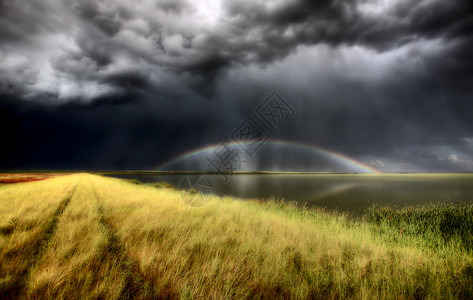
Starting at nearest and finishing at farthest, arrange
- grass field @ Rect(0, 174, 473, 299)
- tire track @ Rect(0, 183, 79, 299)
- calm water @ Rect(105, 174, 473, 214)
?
1. tire track @ Rect(0, 183, 79, 299)
2. grass field @ Rect(0, 174, 473, 299)
3. calm water @ Rect(105, 174, 473, 214)

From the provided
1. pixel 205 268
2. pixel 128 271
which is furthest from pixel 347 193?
pixel 128 271

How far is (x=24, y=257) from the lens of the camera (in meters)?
3.30

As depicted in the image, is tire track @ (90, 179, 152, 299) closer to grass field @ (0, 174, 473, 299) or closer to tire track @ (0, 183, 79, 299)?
grass field @ (0, 174, 473, 299)

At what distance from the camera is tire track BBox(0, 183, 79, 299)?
233 cm

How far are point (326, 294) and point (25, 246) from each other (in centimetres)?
561

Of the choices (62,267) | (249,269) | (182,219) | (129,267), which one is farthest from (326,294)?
(182,219)

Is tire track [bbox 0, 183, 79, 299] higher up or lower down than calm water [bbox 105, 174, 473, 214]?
higher up

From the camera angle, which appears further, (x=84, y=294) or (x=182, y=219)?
(x=182, y=219)

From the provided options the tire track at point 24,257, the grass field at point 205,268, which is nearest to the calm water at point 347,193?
the tire track at point 24,257

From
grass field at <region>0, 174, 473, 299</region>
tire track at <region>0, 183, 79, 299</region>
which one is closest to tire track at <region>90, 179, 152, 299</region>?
grass field at <region>0, 174, 473, 299</region>

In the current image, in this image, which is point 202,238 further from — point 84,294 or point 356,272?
point 356,272

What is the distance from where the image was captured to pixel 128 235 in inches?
177

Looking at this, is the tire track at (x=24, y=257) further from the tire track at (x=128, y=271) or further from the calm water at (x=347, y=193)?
the calm water at (x=347, y=193)

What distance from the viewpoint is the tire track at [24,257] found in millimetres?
2333
